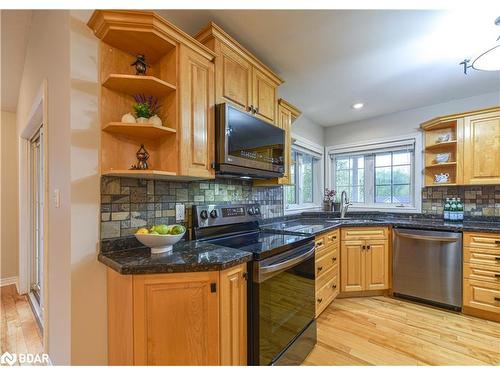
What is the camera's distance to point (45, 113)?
1632 millimetres

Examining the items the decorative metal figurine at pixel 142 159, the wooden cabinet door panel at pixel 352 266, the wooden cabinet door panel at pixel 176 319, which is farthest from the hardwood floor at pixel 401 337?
the decorative metal figurine at pixel 142 159

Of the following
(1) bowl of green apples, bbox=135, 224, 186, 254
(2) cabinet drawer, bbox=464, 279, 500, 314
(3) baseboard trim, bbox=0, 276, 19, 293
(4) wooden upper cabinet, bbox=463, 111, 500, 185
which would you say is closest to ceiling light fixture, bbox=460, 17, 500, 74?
(4) wooden upper cabinet, bbox=463, 111, 500, 185

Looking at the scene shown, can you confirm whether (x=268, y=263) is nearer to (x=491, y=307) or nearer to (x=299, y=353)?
(x=299, y=353)

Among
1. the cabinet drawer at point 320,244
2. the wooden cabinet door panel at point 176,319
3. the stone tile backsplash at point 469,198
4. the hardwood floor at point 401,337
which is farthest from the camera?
the stone tile backsplash at point 469,198

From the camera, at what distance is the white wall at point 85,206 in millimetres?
1269

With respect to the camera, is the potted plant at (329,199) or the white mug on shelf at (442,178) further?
the potted plant at (329,199)

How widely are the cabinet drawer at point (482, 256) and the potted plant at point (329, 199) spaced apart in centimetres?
168

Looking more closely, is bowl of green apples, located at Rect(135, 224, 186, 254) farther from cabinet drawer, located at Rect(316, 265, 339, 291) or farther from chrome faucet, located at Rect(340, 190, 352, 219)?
chrome faucet, located at Rect(340, 190, 352, 219)

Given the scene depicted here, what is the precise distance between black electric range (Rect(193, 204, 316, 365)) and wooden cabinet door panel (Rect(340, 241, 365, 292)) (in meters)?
1.06

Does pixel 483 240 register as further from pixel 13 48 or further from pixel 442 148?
pixel 13 48

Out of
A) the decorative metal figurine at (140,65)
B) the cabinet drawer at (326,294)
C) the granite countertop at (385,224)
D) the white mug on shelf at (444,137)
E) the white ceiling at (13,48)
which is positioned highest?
the white ceiling at (13,48)

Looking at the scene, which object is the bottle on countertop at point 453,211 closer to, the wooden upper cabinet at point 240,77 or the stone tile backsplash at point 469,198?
the stone tile backsplash at point 469,198

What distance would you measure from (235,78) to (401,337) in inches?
101

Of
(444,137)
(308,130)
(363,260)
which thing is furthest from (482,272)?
(308,130)
